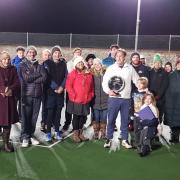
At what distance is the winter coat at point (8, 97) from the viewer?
6648 millimetres

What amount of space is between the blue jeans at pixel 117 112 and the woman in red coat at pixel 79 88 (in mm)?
486

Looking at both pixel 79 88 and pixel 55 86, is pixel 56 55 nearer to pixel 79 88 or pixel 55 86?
pixel 55 86

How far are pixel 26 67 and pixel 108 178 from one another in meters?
2.55

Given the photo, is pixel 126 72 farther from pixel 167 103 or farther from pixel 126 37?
pixel 126 37

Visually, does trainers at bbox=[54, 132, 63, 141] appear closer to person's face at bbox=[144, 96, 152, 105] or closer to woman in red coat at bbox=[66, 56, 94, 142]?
woman in red coat at bbox=[66, 56, 94, 142]

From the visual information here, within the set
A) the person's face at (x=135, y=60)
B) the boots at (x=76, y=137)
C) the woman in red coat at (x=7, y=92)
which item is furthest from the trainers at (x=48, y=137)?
the person's face at (x=135, y=60)

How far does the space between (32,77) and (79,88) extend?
0.98 meters

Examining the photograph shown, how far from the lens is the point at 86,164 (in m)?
6.34

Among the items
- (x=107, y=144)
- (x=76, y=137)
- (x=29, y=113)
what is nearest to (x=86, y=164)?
(x=107, y=144)

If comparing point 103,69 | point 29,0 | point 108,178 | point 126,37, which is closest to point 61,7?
point 29,0

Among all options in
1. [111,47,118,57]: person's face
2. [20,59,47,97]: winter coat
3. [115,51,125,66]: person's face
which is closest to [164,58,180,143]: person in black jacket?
[115,51,125,66]: person's face

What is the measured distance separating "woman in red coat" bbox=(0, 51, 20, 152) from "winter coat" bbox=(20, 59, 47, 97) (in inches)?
9.5

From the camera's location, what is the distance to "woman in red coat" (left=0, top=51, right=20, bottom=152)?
6629 mm

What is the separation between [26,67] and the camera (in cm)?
702
